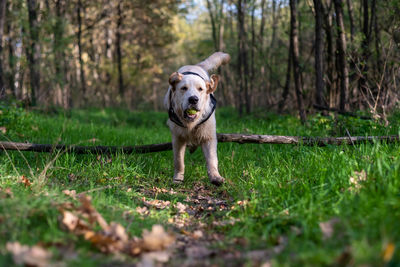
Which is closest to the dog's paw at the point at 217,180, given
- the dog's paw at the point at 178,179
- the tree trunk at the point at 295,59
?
the dog's paw at the point at 178,179

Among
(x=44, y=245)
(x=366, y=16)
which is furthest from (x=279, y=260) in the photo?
(x=366, y=16)

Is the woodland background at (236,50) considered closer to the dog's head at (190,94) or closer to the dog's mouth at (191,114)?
the dog's head at (190,94)

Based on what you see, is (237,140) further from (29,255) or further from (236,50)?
(236,50)

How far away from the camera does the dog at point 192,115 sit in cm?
412

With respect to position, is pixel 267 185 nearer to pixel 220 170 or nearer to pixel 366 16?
pixel 220 170

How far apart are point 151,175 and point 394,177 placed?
3026 millimetres

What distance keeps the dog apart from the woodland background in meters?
2.84

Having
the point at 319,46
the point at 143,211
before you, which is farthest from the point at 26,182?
the point at 319,46

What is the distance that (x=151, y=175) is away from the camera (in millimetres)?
4551

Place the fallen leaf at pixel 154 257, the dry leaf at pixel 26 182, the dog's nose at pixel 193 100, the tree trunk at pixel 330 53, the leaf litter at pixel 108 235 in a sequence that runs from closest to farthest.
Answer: the fallen leaf at pixel 154 257 < the leaf litter at pixel 108 235 < the dry leaf at pixel 26 182 < the dog's nose at pixel 193 100 < the tree trunk at pixel 330 53

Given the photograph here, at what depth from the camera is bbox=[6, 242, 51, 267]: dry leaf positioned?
161 cm

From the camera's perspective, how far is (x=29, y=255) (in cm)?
163

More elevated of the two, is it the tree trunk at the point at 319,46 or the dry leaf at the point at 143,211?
the tree trunk at the point at 319,46

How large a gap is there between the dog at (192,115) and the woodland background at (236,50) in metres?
2.84
